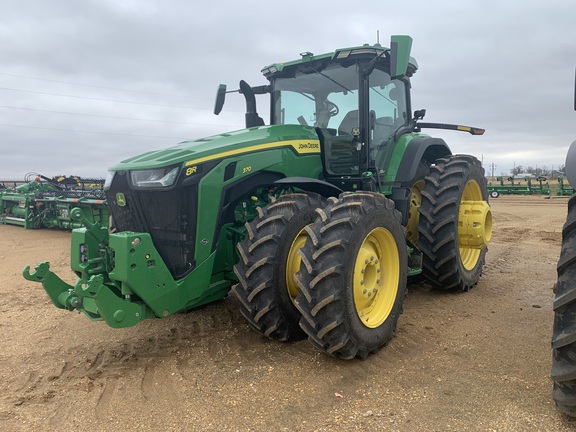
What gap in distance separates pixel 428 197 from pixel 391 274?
63.0 inches

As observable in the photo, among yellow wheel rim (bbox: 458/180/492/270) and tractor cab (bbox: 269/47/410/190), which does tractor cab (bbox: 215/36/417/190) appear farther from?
yellow wheel rim (bbox: 458/180/492/270)

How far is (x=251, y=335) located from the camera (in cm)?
414

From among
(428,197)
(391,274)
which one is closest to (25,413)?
(391,274)

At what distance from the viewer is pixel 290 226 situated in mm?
3643

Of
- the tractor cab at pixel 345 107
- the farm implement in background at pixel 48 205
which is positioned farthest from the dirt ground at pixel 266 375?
the farm implement in background at pixel 48 205

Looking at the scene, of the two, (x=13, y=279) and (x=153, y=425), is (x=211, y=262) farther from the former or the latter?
(x=13, y=279)

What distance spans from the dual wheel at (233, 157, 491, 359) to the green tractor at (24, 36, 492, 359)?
10mm

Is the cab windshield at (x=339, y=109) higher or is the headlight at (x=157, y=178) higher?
the cab windshield at (x=339, y=109)

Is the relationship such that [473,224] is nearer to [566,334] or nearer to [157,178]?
[566,334]

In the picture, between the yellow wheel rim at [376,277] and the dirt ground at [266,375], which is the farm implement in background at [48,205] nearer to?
the dirt ground at [266,375]

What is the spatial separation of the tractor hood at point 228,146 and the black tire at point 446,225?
1563 millimetres

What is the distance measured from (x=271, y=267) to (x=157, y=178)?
115 cm

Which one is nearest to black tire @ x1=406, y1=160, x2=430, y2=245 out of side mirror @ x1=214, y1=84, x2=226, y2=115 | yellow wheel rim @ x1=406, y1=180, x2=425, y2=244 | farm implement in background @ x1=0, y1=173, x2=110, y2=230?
yellow wheel rim @ x1=406, y1=180, x2=425, y2=244

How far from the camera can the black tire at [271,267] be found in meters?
3.54
